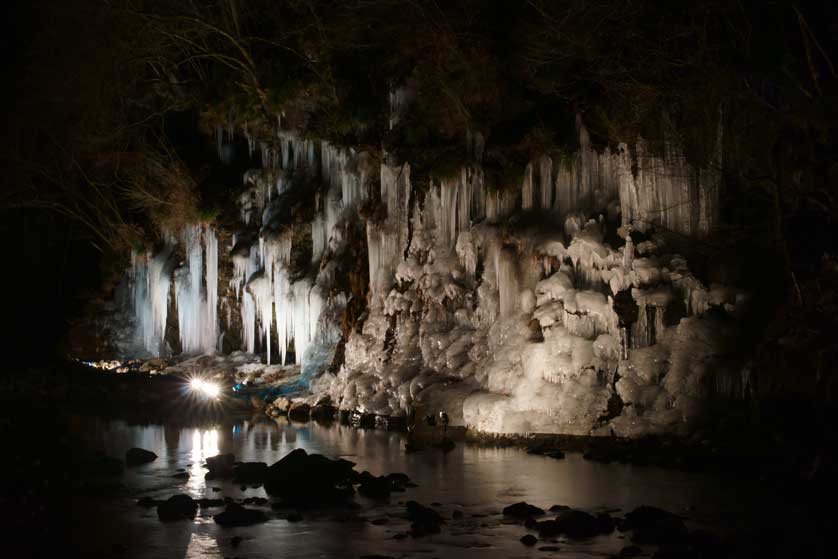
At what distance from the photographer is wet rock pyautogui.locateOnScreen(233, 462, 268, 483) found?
11.6 meters

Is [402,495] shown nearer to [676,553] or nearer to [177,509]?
[177,509]

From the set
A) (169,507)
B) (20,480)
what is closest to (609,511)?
(169,507)

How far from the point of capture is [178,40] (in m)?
23.8

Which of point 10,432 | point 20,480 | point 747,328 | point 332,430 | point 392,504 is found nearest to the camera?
point 392,504

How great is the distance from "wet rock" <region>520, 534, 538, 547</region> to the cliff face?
6.00 m

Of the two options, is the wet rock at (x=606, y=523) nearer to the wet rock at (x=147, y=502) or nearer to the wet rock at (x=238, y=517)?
the wet rock at (x=238, y=517)

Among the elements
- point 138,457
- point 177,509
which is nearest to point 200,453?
point 138,457

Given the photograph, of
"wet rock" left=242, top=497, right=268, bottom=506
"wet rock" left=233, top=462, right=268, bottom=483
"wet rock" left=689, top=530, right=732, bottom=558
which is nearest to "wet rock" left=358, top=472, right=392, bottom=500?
"wet rock" left=242, top=497, right=268, bottom=506

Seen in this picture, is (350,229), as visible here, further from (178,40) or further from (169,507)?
(169,507)

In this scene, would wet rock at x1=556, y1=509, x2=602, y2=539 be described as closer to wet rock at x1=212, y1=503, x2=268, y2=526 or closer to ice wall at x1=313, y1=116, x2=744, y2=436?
wet rock at x1=212, y1=503, x2=268, y2=526

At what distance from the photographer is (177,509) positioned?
9531mm

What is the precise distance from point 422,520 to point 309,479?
2.13m

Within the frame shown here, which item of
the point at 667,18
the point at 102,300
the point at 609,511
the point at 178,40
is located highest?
the point at 178,40

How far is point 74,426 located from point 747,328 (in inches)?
519
